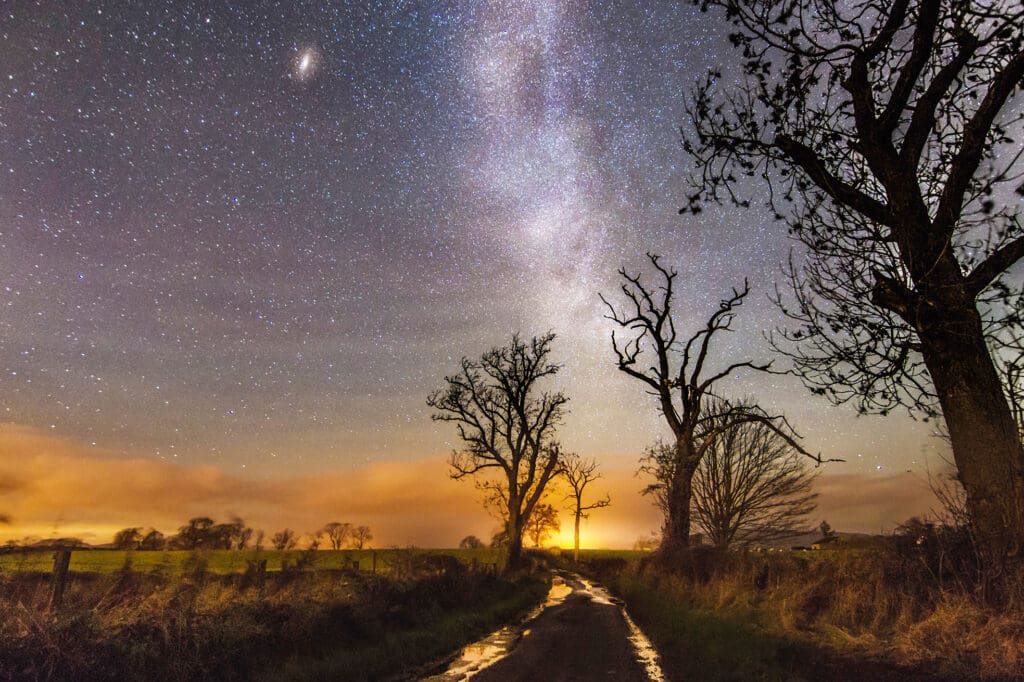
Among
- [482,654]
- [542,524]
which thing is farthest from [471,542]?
[482,654]

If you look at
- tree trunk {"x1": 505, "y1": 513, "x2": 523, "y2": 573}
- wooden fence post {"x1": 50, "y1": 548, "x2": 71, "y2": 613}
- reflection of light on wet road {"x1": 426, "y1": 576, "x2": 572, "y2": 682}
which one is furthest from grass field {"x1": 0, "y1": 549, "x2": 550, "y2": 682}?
tree trunk {"x1": 505, "y1": 513, "x2": 523, "y2": 573}

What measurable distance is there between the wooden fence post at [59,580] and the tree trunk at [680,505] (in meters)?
17.6

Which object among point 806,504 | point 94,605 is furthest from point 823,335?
point 806,504

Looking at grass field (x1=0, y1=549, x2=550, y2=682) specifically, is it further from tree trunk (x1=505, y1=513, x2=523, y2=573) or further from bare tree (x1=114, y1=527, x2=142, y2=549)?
bare tree (x1=114, y1=527, x2=142, y2=549)

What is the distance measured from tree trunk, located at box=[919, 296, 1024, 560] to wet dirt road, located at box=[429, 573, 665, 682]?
5101mm

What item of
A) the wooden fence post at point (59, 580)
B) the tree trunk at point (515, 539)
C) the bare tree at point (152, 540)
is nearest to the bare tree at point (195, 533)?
the bare tree at point (152, 540)

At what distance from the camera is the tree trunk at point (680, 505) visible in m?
21.2

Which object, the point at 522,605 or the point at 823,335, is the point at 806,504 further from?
the point at 823,335

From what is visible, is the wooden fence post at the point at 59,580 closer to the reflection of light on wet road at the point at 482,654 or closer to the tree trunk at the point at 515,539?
the reflection of light on wet road at the point at 482,654

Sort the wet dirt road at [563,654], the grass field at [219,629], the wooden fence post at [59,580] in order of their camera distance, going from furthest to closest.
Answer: the wet dirt road at [563,654] < the wooden fence post at [59,580] < the grass field at [219,629]

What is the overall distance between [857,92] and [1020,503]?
572 cm

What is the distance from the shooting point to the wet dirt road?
9617mm

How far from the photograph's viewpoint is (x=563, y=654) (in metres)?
11.7

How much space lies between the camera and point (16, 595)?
7910 millimetres
